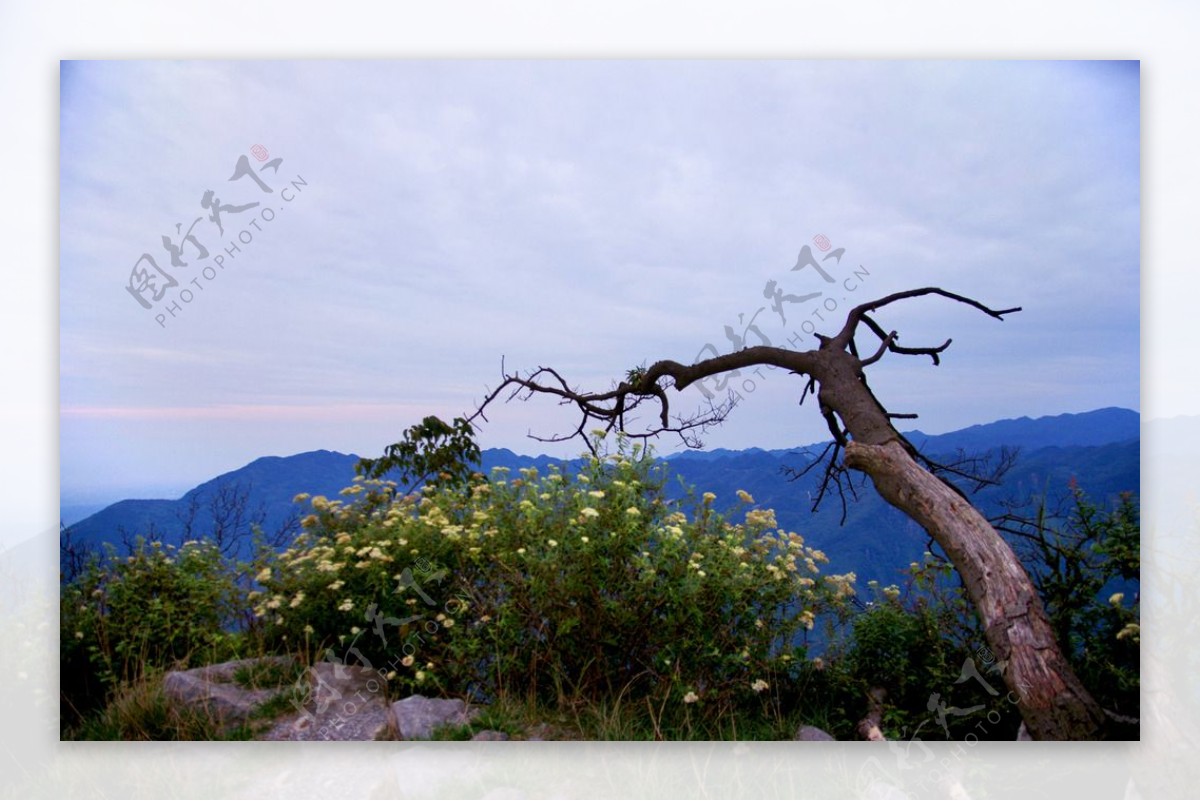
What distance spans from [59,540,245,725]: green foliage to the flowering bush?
21cm

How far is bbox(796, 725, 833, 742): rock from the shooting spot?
Answer: 346cm

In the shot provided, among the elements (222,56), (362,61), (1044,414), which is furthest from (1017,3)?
(222,56)

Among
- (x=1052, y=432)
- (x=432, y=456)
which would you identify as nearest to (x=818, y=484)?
(x=1052, y=432)

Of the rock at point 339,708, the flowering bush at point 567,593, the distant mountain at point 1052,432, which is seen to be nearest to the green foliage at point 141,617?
the flowering bush at point 567,593

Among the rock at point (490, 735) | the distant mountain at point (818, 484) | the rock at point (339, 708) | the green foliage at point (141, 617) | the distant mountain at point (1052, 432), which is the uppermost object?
the distant mountain at point (1052, 432)

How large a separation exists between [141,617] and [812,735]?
2.87 meters

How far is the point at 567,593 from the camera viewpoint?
11.6ft

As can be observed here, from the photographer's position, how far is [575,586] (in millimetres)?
3531

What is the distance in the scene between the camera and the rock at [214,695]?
3.49m

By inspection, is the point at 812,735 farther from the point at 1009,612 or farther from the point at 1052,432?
the point at 1052,432

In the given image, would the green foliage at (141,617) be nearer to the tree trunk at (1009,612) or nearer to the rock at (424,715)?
the rock at (424,715)

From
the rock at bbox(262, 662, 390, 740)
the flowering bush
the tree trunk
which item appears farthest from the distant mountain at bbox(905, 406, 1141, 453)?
the rock at bbox(262, 662, 390, 740)

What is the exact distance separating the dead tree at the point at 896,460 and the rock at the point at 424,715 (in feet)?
4.01

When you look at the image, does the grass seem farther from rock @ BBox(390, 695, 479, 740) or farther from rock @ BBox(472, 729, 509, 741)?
rock @ BBox(472, 729, 509, 741)
